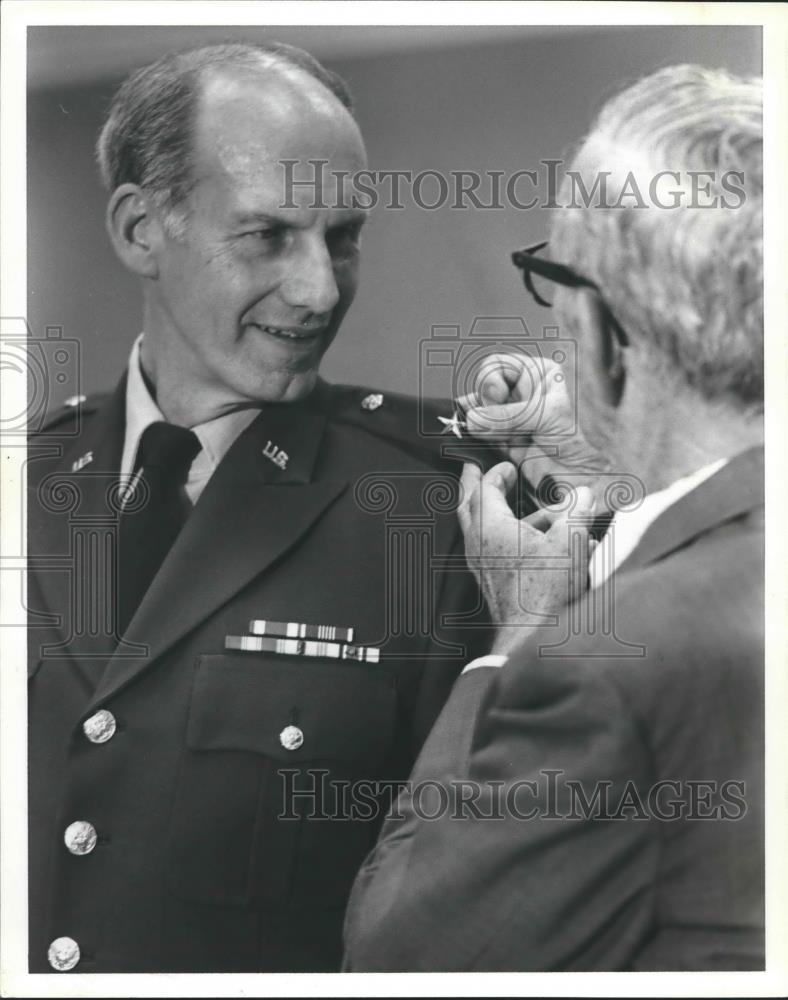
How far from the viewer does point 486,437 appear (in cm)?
220

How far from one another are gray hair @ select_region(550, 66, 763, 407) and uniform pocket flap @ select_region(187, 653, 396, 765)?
2.48ft

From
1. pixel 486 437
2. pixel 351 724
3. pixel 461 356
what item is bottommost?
pixel 351 724

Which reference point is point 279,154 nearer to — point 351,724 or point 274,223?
point 274,223

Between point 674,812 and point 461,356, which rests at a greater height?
point 461,356

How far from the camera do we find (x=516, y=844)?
2088 millimetres

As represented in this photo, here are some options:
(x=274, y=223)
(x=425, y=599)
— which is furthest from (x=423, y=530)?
(x=274, y=223)

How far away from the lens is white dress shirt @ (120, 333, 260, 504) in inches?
87.4

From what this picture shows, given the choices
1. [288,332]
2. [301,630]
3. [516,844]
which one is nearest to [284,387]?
[288,332]

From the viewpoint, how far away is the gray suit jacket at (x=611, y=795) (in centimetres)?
205

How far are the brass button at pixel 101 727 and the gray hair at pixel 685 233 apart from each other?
1042 millimetres

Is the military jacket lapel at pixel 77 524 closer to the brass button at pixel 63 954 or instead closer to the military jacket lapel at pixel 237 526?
the military jacket lapel at pixel 237 526

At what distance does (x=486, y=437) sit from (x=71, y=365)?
731mm

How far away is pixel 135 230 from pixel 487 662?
95cm

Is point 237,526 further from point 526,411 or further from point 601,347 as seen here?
point 601,347
